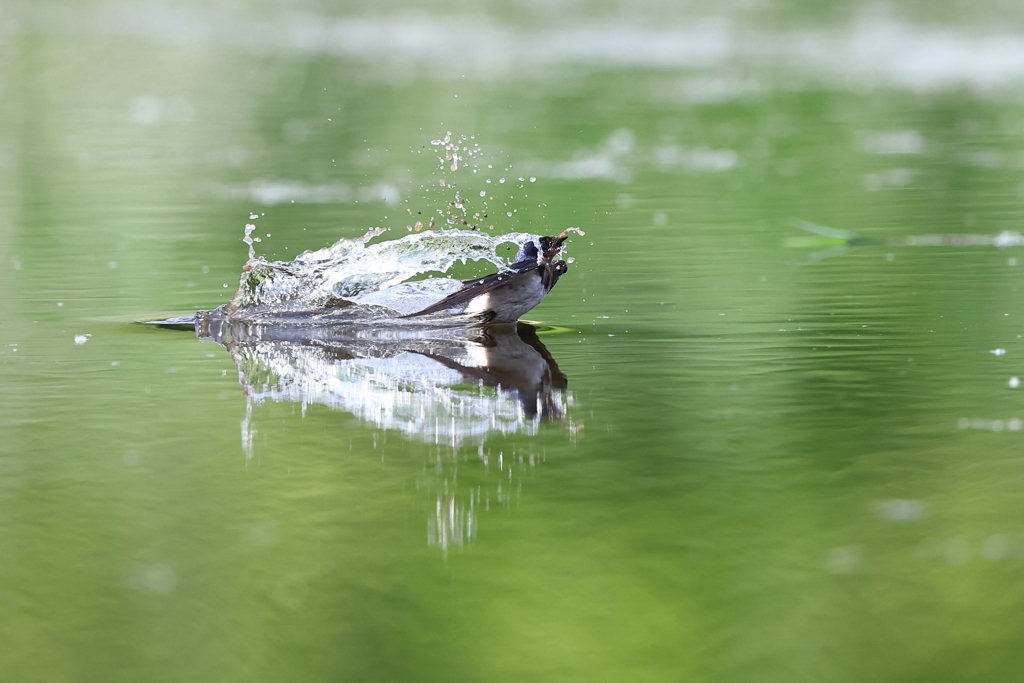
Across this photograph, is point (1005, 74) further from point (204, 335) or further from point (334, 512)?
point (334, 512)

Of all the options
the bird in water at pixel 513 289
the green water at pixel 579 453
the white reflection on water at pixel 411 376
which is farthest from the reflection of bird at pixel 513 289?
the green water at pixel 579 453

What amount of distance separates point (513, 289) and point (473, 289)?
0.24 m

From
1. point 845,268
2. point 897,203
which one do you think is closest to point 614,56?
point 897,203

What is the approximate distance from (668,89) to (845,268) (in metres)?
15.7

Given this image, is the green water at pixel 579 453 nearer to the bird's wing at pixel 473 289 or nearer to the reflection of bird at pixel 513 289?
the reflection of bird at pixel 513 289

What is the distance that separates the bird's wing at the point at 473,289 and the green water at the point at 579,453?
380mm

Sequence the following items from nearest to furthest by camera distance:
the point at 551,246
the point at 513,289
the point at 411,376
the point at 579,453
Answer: the point at 579,453
the point at 411,376
the point at 513,289
the point at 551,246

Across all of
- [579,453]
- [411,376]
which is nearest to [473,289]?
[411,376]

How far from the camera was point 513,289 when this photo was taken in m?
8.59

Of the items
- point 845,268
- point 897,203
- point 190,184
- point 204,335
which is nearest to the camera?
Result: point 204,335

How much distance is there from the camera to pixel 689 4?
45.0 metres

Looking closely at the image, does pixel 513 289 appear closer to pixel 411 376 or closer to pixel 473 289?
pixel 473 289

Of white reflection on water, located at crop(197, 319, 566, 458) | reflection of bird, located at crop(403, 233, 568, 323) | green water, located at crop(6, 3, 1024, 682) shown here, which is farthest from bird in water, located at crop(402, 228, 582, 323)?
green water, located at crop(6, 3, 1024, 682)

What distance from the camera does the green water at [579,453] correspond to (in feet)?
13.5
